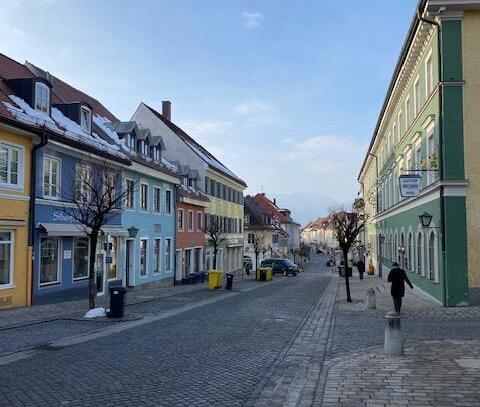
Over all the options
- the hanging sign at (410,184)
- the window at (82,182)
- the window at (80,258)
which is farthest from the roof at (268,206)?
the hanging sign at (410,184)

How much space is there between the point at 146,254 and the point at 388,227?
16.8 meters

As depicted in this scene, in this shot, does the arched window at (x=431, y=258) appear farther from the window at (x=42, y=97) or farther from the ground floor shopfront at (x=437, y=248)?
the window at (x=42, y=97)

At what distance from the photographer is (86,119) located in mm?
24719

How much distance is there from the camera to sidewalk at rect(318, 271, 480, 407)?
23.9 ft

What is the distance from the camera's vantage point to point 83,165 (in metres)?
22.4

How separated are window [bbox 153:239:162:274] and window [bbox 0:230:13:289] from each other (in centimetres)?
1329

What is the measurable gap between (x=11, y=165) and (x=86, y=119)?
6903 mm

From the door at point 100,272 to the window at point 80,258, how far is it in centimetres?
84

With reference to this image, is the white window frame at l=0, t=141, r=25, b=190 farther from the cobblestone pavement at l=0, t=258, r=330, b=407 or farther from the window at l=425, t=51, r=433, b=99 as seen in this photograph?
the window at l=425, t=51, r=433, b=99

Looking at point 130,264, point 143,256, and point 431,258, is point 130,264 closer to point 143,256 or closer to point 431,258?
point 143,256

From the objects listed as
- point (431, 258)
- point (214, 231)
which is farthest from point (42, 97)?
point (214, 231)

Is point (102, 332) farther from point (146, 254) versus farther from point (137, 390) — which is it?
point (146, 254)

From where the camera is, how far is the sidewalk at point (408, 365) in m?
7.28

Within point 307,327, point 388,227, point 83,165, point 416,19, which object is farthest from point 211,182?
point 307,327
